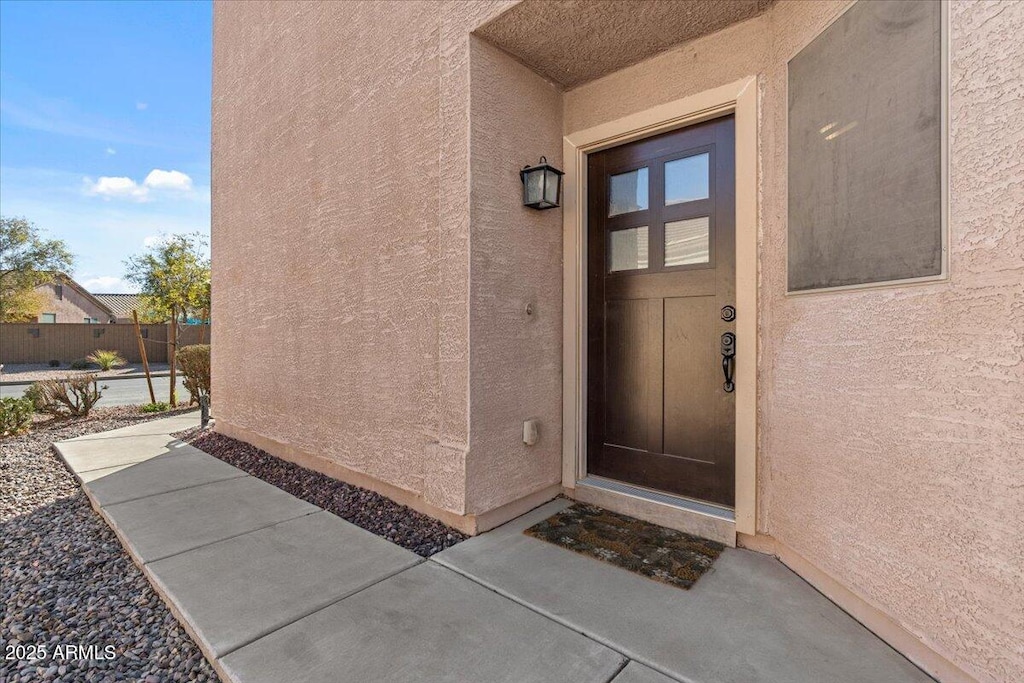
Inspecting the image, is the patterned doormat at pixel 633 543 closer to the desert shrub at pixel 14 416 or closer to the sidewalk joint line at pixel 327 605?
the sidewalk joint line at pixel 327 605

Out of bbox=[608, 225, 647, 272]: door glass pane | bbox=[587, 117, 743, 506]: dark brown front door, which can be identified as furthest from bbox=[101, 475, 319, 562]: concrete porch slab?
bbox=[608, 225, 647, 272]: door glass pane

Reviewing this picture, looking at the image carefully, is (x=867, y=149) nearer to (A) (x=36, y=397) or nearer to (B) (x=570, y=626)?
(B) (x=570, y=626)

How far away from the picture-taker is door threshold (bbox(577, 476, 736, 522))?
8.61ft

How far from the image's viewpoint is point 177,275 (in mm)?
8945

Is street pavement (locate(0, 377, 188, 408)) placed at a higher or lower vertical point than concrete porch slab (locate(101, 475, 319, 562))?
lower

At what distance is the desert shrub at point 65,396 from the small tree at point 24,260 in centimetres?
1515

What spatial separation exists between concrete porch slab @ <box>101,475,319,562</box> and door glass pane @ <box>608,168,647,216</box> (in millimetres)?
2980

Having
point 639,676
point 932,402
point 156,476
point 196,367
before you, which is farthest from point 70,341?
point 932,402

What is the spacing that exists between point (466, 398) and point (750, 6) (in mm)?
2611

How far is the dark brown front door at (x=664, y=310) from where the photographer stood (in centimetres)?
268

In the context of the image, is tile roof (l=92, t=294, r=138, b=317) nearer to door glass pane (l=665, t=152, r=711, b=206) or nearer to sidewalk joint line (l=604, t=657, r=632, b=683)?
door glass pane (l=665, t=152, r=711, b=206)

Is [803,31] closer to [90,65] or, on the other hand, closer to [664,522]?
[664,522]

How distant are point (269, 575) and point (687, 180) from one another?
10.6ft

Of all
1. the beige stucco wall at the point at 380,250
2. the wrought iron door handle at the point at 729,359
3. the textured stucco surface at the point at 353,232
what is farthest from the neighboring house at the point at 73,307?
the wrought iron door handle at the point at 729,359
